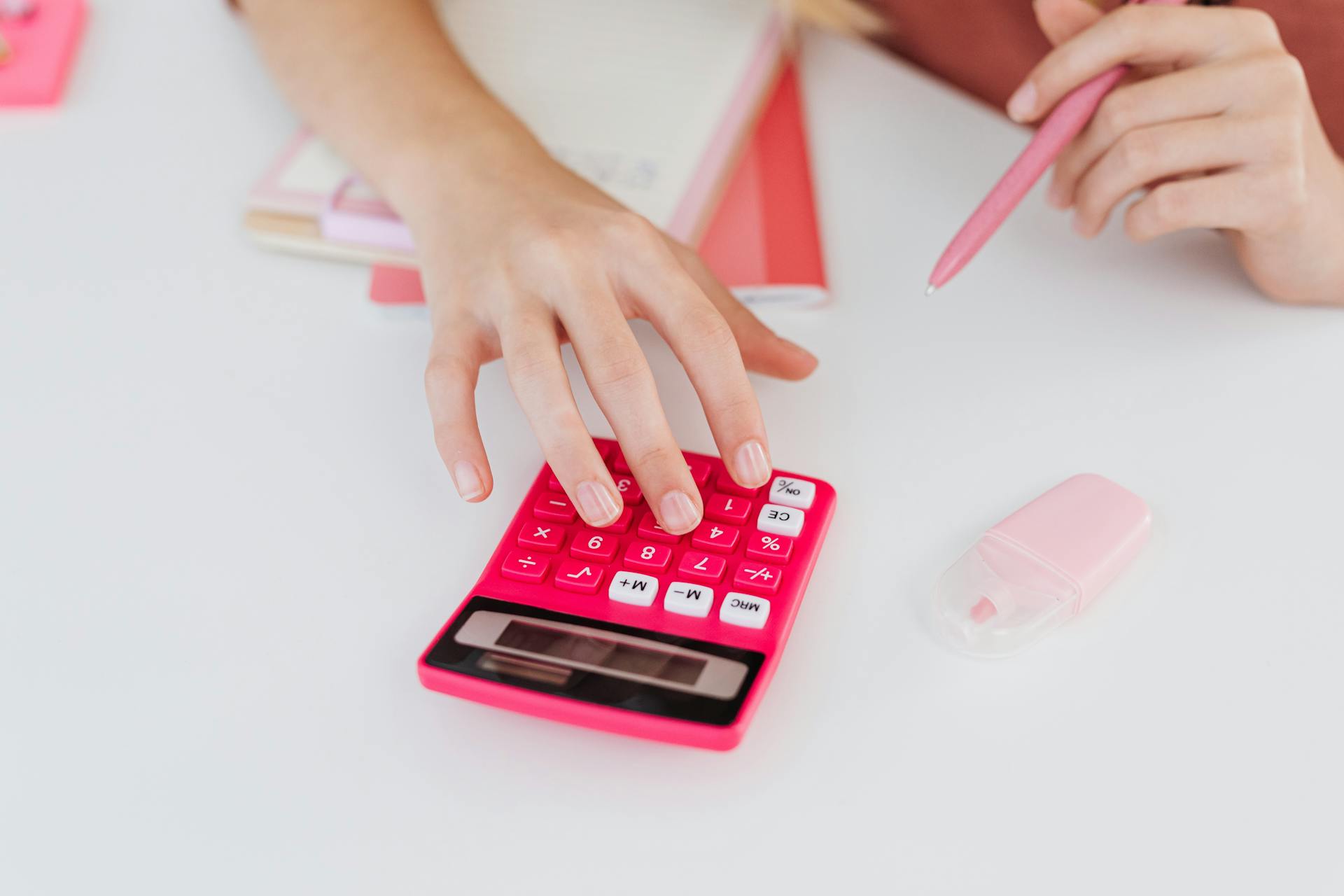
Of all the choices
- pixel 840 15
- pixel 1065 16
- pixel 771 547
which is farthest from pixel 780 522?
pixel 840 15

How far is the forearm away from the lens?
1.92ft

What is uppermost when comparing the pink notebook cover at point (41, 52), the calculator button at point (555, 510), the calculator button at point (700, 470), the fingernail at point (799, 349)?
the fingernail at point (799, 349)

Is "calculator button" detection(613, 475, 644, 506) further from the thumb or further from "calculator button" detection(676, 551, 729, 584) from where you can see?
the thumb

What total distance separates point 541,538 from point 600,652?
62mm

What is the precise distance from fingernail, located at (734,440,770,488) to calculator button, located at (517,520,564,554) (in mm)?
77

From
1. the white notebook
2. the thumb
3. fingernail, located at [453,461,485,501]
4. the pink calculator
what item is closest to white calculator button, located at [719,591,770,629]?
the pink calculator

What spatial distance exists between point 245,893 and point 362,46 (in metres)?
0.49

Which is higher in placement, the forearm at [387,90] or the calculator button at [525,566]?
the forearm at [387,90]

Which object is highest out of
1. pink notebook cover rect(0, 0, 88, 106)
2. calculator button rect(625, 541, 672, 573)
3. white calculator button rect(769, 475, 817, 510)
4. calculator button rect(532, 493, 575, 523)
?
white calculator button rect(769, 475, 817, 510)

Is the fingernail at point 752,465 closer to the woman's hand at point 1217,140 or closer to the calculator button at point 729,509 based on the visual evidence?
the calculator button at point 729,509

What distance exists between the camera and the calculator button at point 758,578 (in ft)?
1.35

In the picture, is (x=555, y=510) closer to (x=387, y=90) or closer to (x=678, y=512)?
(x=678, y=512)

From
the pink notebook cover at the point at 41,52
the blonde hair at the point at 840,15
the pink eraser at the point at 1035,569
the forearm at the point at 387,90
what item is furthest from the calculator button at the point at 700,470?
the pink notebook cover at the point at 41,52

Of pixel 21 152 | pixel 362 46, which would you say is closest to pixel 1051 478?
pixel 362 46
